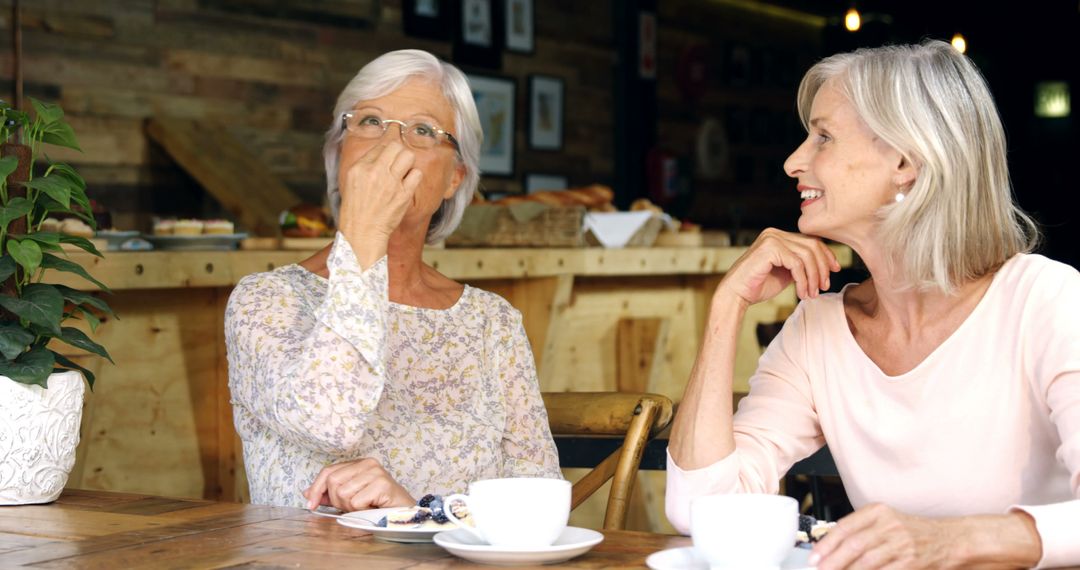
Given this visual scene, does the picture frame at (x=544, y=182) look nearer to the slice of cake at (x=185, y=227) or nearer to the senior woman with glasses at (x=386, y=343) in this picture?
the slice of cake at (x=185, y=227)

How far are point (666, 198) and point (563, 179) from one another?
77cm

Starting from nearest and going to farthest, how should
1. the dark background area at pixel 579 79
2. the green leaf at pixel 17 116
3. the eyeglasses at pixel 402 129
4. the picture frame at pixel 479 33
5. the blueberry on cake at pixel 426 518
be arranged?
the blueberry on cake at pixel 426 518
the green leaf at pixel 17 116
the eyeglasses at pixel 402 129
the dark background area at pixel 579 79
the picture frame at pixel 479 33

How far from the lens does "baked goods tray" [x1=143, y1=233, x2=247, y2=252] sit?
3.14 metres


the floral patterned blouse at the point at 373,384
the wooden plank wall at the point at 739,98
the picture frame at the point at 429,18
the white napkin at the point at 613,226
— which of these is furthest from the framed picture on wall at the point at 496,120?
the floral patterned blouse at the point at 373,384

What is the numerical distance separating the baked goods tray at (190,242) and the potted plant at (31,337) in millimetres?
1253

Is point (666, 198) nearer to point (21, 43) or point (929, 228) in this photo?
point (21, 43)

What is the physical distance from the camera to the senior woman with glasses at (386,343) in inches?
70.8

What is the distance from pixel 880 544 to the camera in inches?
51.1

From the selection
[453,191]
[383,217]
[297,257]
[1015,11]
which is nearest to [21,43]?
[297,257]

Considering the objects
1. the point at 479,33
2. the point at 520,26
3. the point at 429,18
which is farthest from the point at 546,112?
the point at 429,18

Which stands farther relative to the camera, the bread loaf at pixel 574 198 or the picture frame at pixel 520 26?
the picture frame at pixel 520 26

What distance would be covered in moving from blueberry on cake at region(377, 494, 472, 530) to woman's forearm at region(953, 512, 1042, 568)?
20.0 inches

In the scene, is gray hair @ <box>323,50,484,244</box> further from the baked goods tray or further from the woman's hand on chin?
the baked goods tray

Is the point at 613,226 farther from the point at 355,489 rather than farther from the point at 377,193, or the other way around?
the point at 355,489
